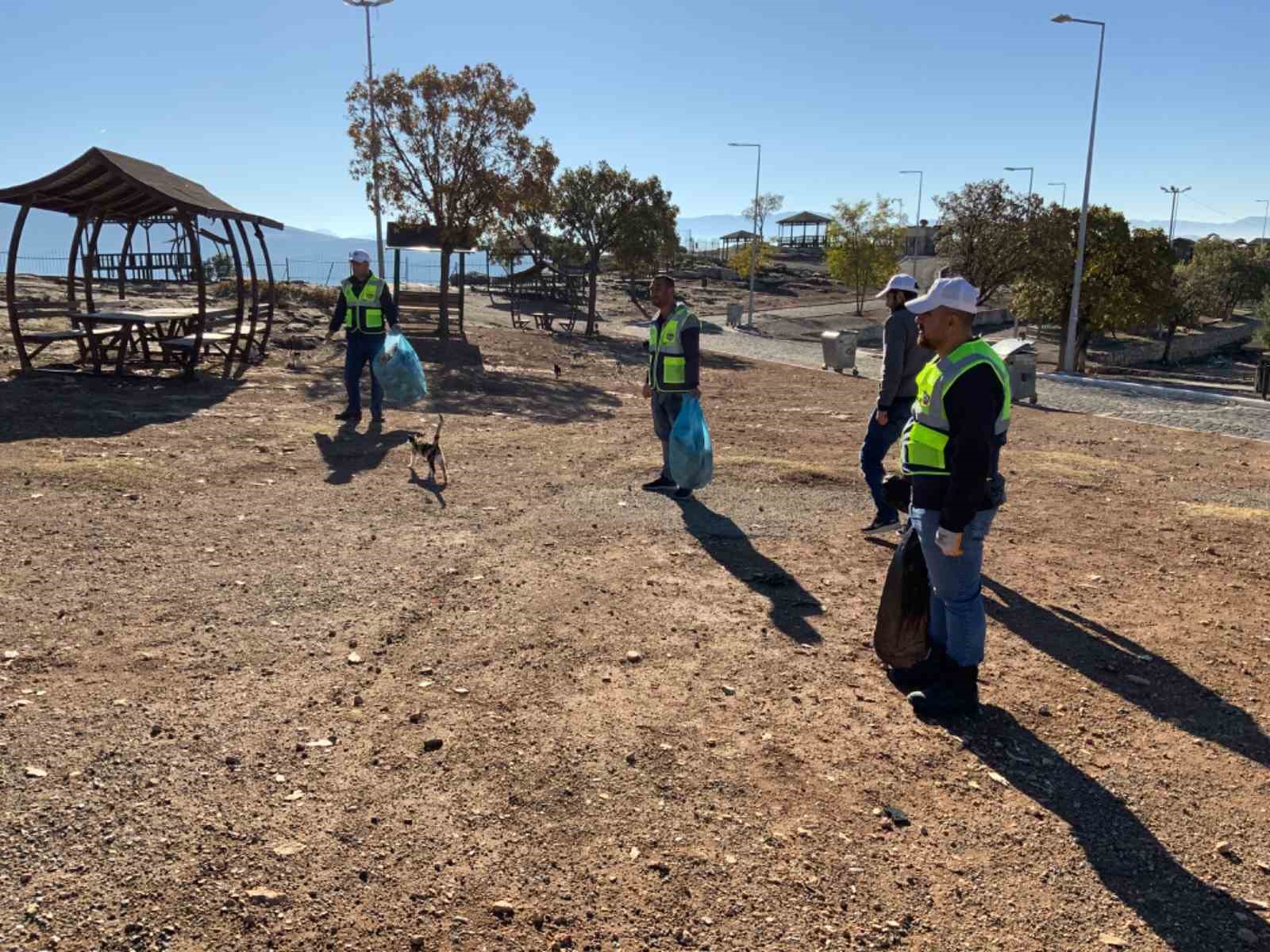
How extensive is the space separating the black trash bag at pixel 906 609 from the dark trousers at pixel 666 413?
3.49 metres

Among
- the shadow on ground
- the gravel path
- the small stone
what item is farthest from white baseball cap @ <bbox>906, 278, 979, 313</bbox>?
the gravel path

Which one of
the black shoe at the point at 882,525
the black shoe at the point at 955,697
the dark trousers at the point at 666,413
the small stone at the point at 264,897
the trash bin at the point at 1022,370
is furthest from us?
the trash bin at the point at 1022,370

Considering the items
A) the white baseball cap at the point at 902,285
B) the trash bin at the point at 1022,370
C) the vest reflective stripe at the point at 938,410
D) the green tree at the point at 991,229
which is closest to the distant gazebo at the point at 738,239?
the green tree at the point at 991,229

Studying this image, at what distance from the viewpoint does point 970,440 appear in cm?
354

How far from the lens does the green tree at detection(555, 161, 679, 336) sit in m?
29.0

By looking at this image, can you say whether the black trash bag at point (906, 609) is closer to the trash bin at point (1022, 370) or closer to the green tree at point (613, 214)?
the trash bin at point (1022, 370)

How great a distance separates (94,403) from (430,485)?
5.53m

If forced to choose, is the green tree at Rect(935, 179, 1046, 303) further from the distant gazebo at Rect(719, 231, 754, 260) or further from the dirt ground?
the distant gazebo at Rect(719, 231, 754, 260)

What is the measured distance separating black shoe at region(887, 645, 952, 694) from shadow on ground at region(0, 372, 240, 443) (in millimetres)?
8350

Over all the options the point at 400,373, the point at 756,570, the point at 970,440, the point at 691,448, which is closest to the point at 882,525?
the point at 756,570

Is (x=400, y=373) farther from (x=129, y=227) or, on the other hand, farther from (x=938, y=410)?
(x=129, y=227)

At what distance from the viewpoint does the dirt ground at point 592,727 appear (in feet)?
9.27

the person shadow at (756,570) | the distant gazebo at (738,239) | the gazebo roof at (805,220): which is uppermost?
the gazebo roof at (805,220)

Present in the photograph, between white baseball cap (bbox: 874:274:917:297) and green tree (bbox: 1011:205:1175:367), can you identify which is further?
green tree (bbox: 1011:205:1175:367)
